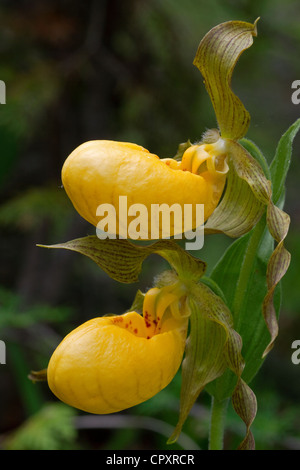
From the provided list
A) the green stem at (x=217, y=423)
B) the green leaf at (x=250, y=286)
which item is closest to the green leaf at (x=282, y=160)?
the green leaf at (x=250, y=286)

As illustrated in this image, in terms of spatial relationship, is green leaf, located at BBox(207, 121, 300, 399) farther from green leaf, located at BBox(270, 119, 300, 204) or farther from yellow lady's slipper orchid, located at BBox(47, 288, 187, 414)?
yellow lady's slipper orchid, located at BBox(47, 288, 187, 414)

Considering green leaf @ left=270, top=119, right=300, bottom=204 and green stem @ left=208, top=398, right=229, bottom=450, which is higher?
green leaf @ left=270, top=119, right=300, bottom=204

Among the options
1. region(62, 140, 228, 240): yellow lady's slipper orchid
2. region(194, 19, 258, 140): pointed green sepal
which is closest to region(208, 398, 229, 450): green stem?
region(62, 140, 228, 240): yellow lady's slipper orchid

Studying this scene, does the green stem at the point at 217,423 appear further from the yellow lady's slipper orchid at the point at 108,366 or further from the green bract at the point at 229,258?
the yellow lady's slipper orchid at the point at 108,366

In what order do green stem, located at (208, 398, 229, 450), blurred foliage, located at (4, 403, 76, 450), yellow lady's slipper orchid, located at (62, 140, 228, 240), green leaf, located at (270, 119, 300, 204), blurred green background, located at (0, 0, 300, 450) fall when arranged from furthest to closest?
blurred green background, located at (0, 0, 300, 450), blurred foliage, located at (4, 403, 76, 450), green stem, located at (208, 398, 229, 450), green leaf, located at (270, 119, 300, 204), yellow lady's slipper orchid, located at (62, 140, 228, 240)

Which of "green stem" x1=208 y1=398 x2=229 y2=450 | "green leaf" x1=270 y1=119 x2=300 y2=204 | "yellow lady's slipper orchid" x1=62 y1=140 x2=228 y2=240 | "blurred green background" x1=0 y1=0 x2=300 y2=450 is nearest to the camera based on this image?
"yellow lady's slipper orchid" x1=62 y1=140 x2=228 y2=240
